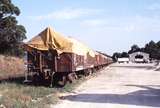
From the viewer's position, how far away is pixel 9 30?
51.6m

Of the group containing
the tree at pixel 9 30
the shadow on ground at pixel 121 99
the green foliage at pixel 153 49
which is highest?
the green foliage at pixel 153 49

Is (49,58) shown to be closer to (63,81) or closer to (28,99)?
(63,81)

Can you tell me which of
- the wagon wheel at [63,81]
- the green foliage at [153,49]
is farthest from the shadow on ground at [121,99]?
the green foliage at [153,49]

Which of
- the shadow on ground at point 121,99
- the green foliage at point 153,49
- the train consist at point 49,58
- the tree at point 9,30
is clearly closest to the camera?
the shadow on ground at point 121,99

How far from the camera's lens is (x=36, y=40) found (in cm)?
2698

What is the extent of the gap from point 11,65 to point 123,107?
97.7 feet

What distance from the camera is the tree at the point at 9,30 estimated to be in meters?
51.2

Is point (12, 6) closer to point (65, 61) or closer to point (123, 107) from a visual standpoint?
point (65, 61)

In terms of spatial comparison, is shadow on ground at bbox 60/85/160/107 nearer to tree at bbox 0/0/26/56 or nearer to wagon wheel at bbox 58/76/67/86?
wagon wheel at bbox 58/76/67/86

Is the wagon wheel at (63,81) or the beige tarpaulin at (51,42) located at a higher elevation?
the beige tarpaulin at (51,42)

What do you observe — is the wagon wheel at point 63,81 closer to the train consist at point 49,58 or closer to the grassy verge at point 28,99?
the train consist at point 49,58

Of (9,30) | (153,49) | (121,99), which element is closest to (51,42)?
(121,99)

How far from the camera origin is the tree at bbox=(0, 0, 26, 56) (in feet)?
168

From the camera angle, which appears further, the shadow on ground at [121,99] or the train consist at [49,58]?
the train consist at [49,58]
